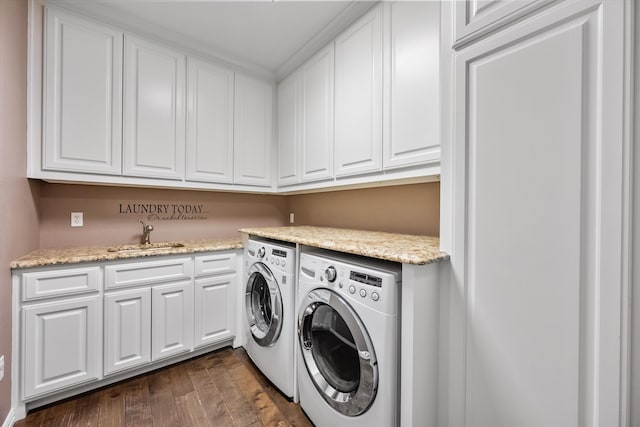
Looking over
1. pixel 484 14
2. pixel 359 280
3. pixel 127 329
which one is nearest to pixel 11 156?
pixel 127 329

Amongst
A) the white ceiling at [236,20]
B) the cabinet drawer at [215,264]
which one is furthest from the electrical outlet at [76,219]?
the white ceiling at [236,20]

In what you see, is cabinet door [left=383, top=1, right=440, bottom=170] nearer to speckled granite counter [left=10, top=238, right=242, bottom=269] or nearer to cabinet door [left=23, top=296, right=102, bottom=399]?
speckled granite counter [left=10, top=238, right=242, bottom=269]

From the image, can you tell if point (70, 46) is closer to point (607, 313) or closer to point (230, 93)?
point (230, 93)

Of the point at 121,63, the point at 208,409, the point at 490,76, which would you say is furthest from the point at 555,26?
the point at 121,63

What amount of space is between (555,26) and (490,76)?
186 millimetres

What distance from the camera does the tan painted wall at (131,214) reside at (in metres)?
1.94

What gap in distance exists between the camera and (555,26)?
2.49 feet

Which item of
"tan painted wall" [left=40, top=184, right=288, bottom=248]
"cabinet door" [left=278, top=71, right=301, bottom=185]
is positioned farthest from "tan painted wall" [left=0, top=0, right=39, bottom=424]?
"cabinet door" [left=278, top=71, right=301, bottom=185]

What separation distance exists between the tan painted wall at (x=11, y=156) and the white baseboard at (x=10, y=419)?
1.2 inches

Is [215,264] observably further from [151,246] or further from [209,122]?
[209,122]

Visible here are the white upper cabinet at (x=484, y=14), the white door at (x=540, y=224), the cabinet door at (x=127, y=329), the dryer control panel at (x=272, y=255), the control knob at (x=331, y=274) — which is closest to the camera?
the white door at (x=540, y=224)

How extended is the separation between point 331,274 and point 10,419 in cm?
188

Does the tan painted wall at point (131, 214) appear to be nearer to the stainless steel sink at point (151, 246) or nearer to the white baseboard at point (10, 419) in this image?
the stainless steel sink at point (151, 246)

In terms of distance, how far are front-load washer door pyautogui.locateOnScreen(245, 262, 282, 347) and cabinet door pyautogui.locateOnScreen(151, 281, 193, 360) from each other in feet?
1.45
